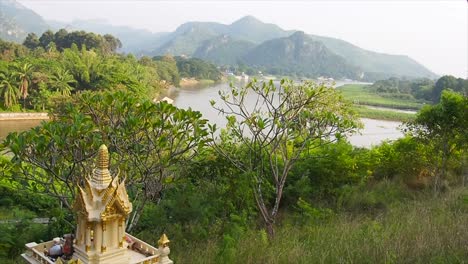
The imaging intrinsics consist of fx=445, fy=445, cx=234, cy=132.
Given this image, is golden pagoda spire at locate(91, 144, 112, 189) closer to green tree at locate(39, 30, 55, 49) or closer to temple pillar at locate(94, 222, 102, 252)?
temple pillar at locate(94, 222, 102, 252)

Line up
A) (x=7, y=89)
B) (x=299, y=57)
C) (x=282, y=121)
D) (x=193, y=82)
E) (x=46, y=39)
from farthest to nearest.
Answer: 1. (x=299, y=57)
2. (x=193, y=82)
3. (x=46, y=39)
4. (x=7, y=89)
5. (x=282, y=121)

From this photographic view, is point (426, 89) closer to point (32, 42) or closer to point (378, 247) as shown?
point (32, 42)

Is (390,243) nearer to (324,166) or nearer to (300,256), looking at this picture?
(300,256)

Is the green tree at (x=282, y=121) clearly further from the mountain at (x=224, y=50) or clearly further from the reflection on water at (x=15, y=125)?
the mountain at (x=224, y=50)

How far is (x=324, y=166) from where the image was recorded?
10977mm

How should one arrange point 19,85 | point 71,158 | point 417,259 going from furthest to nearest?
1. point 19,85
2. point 71,158
3. point 417,259

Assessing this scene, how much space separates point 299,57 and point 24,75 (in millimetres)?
138436

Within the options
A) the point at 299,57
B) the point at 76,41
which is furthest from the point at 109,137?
the point at 299,57

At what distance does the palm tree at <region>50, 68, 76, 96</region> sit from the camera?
101 feet

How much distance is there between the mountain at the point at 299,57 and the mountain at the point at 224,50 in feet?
17.8

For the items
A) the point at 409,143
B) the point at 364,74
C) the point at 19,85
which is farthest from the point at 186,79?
the point at 364,74

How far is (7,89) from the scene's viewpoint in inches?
1145

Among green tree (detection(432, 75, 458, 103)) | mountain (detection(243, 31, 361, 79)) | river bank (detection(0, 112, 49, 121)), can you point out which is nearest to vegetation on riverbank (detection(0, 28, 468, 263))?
river bank (detection(0, 112, 49, 121))

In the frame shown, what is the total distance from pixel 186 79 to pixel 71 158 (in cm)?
6840
